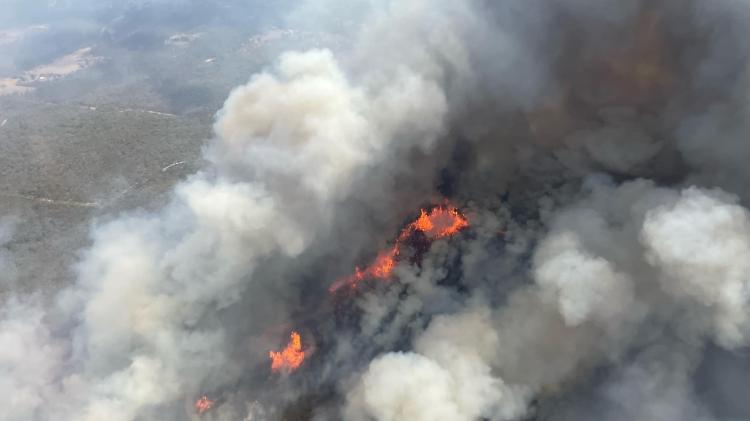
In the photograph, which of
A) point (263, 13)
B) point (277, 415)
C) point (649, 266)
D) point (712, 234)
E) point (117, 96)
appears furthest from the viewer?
point (263, 13)

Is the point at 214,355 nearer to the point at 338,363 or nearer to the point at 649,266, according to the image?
the point at 338,363

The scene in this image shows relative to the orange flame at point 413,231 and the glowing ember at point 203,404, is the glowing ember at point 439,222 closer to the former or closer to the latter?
the orange flame at point 413,231

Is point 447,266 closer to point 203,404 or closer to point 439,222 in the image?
point 439,222

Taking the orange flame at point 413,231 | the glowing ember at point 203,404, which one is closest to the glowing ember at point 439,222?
the orange flame at point 413,231

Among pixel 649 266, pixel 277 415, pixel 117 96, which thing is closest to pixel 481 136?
pixel 649 266

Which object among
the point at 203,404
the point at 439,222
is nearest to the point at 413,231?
the point at 439,222

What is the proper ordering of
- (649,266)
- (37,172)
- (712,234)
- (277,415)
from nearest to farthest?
(712,234) < (649,266) < (277,415) < (37,172)
